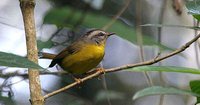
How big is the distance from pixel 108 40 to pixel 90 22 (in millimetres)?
1738

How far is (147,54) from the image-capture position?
4.38 metres

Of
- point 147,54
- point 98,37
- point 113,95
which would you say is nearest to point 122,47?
point 147,54

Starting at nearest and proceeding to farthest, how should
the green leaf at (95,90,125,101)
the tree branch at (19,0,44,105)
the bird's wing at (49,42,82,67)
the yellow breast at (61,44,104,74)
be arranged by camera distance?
the tree branch at (19,0,44,105)
the yellow breast at (61,44,104,74)
the bird's wing at (49,42,82,67)
the green leaf at (95,90,125,101)

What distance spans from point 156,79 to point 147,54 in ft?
0.91

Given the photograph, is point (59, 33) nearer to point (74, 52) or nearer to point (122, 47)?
point (74, 52)

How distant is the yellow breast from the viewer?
3.00m

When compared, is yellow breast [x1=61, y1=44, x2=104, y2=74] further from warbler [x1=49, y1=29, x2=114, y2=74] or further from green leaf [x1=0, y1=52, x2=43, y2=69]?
green leaf [x1=0, y1=52, x2=43, y2=69]

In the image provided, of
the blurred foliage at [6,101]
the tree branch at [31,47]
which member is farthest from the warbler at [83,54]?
the tree branch at [31,47]

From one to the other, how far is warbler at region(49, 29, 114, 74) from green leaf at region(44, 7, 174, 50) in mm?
208

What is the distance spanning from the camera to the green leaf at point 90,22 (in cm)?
229

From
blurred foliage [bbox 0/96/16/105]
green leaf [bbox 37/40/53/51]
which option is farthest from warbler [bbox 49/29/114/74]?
blurred foliage [bbox 0/96/16/105]

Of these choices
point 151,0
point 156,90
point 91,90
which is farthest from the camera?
point 151,0

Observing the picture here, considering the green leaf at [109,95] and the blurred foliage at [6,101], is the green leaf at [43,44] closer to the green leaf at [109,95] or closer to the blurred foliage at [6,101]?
the blurred foliage at [6,101]

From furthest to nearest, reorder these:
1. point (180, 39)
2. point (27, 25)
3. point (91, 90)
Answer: point (180, 39) < point (91, 90) < point (27, 25)
